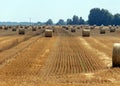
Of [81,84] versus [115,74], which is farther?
[115,74]

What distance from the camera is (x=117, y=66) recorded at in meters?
18.7

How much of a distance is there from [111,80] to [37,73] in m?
3.66

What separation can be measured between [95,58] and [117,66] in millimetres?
5331

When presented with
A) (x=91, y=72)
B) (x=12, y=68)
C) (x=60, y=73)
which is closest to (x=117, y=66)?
(x=91, y=72)

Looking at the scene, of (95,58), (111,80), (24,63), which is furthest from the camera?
(95,58)

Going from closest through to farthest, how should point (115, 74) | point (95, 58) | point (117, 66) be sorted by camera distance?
1. point (115, 74)
2. point (117, 66)
3. point (95, 58)

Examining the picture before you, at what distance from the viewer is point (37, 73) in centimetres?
1723

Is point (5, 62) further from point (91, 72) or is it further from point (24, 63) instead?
point (91, 72)

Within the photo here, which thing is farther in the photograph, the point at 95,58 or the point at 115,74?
the point at 95,58

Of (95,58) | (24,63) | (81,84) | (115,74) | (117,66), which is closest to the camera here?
(81,84)

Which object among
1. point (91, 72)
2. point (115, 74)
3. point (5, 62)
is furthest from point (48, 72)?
point (5, 62)

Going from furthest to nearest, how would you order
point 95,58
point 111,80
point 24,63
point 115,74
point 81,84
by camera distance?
point 95,58, point 24,63, point 115,74, point 111,80, point 81,84

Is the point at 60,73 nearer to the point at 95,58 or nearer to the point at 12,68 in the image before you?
the point at 12,68

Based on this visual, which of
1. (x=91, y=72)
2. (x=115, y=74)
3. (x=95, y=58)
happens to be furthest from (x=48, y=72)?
(x=95, y=58)
